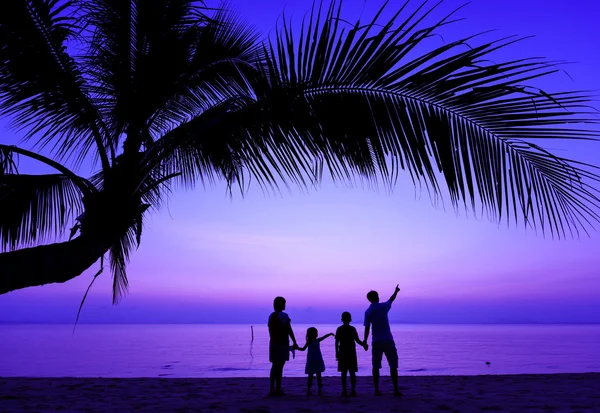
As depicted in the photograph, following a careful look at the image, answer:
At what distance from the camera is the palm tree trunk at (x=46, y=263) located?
2.41 meters

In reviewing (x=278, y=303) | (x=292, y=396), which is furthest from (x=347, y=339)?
(x=292, y=396)

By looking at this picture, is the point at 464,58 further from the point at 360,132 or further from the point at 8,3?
the point at 8,3

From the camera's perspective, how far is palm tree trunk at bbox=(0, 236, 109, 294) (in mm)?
2410

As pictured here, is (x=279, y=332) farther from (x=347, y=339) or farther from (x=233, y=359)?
(x=233, y=359)

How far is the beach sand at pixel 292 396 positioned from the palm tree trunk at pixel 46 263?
15.6 ft

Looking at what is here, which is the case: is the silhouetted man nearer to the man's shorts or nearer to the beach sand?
the man's shorts

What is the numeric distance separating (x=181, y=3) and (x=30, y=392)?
25.6 ft

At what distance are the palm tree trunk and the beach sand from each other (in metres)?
4.75

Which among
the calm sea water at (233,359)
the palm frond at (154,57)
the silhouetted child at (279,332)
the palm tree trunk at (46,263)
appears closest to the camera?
the palm tree trunk at (46,263)

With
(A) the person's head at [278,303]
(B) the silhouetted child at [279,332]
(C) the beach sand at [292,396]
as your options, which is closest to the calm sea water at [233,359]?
(C) the beach sand at [292,396]

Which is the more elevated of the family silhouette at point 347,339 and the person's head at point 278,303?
the person's head at point 278,303

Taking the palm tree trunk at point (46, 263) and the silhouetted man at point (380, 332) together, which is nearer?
the palm tree trunk at point (46, 263)

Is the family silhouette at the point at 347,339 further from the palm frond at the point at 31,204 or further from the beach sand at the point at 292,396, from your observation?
the palm frond at the point at 31,204

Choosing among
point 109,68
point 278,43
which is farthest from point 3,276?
point 109,68
